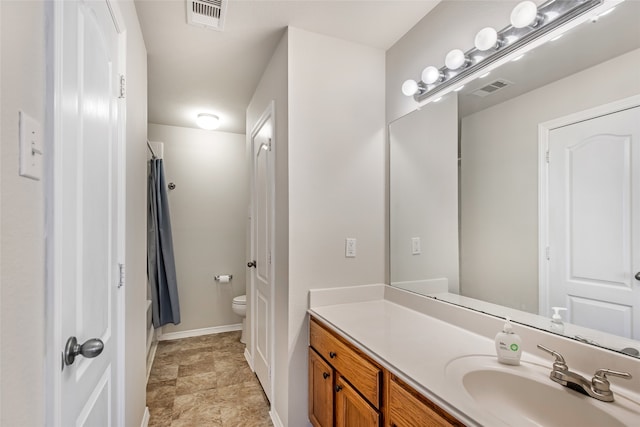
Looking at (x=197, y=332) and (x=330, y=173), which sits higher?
(x=330, y=173)

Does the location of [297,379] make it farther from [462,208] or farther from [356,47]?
[356,47]

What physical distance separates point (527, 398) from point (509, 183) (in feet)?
2.63

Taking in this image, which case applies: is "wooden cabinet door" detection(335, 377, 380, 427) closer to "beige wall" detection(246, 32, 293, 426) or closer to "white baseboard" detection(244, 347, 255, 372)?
"beige wall" detection(246, 32, 293, 426)

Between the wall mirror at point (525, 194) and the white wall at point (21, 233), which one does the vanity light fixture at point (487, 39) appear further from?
the white wall at point (21, 233)

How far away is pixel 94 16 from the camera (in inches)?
41.3

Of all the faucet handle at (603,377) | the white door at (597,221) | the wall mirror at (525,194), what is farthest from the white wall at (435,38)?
the faucet handle at (603,377)

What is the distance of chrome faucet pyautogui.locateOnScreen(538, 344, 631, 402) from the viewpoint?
0.86 m

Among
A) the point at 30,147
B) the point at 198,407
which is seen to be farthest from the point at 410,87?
the point at 198,407

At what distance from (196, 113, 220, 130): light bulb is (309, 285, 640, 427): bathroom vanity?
2483mm

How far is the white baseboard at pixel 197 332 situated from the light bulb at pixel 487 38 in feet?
12.4

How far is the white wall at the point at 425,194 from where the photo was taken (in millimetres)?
1624

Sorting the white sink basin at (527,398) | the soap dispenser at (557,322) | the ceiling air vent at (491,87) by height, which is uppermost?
the ceiling air vent at (491,87)

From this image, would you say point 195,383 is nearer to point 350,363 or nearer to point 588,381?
point 350,363

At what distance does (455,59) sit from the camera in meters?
1.50
